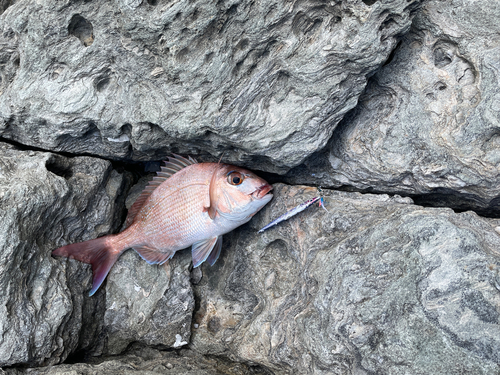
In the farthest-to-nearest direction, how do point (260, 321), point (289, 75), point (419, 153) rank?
point (260, 321) < point (419, 153) < point (289, 75)

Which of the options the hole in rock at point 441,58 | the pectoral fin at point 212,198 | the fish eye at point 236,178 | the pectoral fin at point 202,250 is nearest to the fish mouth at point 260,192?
the fish eye at point 236,178

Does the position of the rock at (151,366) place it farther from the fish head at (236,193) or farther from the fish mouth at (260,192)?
the fish mouth at (260,192)

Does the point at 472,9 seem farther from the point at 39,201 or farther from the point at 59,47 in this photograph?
the point at 39,201

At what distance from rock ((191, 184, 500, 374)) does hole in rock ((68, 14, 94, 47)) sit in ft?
5.30

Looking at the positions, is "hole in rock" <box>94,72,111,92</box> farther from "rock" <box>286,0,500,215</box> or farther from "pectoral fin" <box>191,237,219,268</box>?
"rock" <box>286,0,500,215</box>

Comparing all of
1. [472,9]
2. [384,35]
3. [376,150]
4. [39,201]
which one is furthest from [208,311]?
[472,9]

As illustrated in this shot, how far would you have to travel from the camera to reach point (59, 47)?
249 cm

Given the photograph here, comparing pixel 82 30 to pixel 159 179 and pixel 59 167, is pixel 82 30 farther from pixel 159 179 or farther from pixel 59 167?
pixel 159 179

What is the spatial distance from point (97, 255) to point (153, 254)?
16.0 inches

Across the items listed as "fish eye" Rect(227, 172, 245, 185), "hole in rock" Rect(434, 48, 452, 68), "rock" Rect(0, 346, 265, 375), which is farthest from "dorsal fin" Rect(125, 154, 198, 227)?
"hole in rock" Rect(434, 48, 452, 68)

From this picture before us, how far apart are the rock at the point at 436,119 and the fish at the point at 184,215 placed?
2.40 ft

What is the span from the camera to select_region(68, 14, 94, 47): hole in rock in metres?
2.44

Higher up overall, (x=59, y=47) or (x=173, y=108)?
(x=59, y=47)

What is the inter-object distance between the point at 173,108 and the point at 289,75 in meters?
0.74
